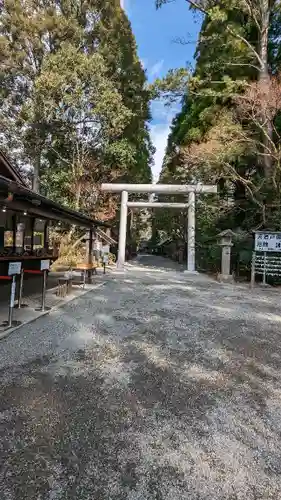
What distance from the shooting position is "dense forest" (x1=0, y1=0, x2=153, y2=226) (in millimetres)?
13055

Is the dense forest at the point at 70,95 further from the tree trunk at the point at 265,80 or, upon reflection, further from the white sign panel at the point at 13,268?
the white sign panel at the point at 13,268

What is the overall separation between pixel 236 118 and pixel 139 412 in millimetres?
11830

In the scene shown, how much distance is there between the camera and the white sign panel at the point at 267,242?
8.98 meters

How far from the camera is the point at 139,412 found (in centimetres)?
212

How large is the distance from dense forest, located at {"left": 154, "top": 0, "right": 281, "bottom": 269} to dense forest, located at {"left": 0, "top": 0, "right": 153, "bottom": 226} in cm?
303

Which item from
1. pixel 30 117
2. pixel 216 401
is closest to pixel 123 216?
pixel 30 117

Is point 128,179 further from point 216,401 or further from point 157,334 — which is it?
point 216,401

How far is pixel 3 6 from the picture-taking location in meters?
13.9

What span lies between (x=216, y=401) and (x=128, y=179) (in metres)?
15.6

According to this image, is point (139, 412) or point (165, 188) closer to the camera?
point (139, 412)

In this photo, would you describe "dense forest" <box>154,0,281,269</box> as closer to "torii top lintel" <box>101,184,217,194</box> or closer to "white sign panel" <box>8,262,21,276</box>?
"torii top lintel" <box>101,184,217,194</box>

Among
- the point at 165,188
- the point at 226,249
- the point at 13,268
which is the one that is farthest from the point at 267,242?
the point at 13,268

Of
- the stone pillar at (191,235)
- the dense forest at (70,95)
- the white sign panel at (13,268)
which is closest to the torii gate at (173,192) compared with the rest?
the stone pillar at (191,235)

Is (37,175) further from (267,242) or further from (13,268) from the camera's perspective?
(13,268)
